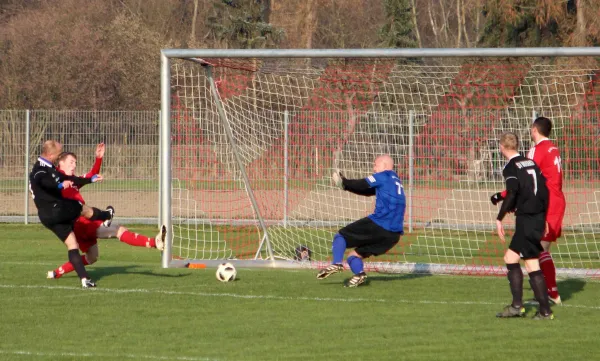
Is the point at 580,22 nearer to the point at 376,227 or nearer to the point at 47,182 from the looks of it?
the point at 376,227

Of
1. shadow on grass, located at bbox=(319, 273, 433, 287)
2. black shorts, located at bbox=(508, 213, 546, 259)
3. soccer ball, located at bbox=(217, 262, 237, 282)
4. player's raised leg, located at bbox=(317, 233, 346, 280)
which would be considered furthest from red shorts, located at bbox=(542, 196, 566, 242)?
soccer ball, located at bbox=(217, 262, 237, 282)

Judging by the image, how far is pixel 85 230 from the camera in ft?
41.9

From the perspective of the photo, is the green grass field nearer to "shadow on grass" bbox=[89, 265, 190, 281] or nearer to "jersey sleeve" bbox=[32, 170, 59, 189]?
"shadow on grass" bbox=[89, 265, 190, 281]

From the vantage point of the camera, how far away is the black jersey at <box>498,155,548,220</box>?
998 cm

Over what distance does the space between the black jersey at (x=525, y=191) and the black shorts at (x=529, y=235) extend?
6 centimetres

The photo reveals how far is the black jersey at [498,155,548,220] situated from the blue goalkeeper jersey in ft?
7.42

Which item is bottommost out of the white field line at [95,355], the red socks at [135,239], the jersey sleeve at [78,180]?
the white field line at [95,355]

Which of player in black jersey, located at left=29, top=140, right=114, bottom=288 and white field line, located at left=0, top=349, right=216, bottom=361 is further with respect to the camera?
player in black jersey, located at left=29, top=140, right=114, bottom=288

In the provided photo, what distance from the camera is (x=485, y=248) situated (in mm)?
18328

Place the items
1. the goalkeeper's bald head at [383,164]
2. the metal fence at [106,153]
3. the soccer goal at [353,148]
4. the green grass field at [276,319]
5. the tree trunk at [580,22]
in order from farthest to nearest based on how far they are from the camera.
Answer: the tree trunk at [580,22] → the metal fence at [106,153] → the soccer goal at [353,148] → the goalkeeper's bald head at [383,164] → the green grass field at [276,319]

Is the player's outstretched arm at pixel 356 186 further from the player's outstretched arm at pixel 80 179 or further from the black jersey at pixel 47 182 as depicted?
the black jersey at pixel 47 182

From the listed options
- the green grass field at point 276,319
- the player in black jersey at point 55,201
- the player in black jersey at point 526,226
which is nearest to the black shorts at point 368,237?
the green grass field at point 276,319

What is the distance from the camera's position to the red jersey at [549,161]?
1144 centimetres

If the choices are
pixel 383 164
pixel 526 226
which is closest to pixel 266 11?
pixel 383 164
